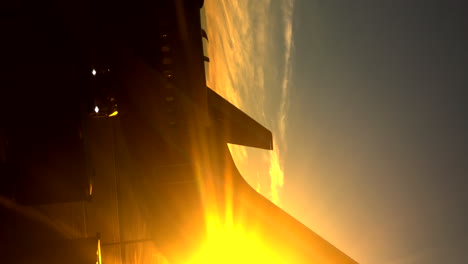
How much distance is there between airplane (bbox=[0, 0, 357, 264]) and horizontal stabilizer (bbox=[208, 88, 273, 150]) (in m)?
0.73

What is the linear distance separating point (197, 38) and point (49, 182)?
2394 millimetres

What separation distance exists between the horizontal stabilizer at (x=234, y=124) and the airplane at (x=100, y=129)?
73 cm

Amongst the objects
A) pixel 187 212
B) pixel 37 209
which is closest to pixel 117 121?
pixel 37 209

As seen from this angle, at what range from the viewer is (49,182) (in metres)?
3.83

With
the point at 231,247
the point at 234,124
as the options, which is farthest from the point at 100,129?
the point at 231,247

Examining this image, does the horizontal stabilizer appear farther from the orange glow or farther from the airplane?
the orange glow

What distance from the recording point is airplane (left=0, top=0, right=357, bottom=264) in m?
3.61

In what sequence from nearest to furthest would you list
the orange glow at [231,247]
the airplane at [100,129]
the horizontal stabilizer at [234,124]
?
the airplane at [100,129] < the orange glow at [231,247] < the horizontal stabilizer at [234,124]

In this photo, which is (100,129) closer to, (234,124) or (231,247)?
(234,124)

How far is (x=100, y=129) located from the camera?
454cm

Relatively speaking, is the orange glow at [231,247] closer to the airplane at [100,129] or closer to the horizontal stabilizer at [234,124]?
Result: the airplane at [100,129]

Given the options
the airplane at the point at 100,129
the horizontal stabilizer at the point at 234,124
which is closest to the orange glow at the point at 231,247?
the airplane at the point at 100,129

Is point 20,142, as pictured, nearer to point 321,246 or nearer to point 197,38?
point 197,38

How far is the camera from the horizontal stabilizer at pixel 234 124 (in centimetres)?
562
